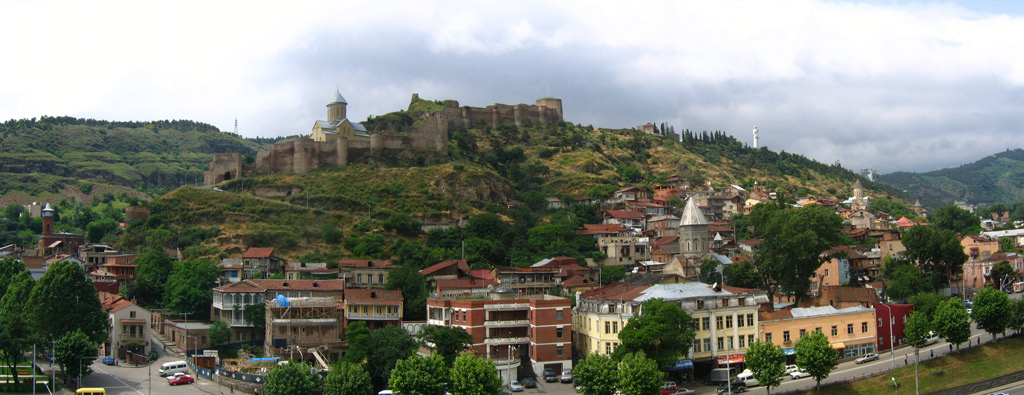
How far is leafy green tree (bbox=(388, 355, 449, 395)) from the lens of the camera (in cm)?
4769

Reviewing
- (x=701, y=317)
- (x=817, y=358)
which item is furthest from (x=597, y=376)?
(x=817, y=358)

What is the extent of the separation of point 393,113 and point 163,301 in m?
69.9

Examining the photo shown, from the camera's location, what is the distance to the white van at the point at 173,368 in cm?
5753

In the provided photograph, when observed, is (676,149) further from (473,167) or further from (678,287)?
(678,287)

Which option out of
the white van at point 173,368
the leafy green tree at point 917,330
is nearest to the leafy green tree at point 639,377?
the leafy green tree at point 917,330

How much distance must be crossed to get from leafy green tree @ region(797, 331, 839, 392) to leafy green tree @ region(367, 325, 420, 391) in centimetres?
2269

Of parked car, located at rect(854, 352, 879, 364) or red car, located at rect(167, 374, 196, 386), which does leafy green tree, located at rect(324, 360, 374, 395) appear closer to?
red car, located at rect(167, 374, 196, 386)

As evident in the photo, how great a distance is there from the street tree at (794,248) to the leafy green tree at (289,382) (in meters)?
36.9

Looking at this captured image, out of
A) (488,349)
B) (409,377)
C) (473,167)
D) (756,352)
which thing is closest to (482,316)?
(488,349)

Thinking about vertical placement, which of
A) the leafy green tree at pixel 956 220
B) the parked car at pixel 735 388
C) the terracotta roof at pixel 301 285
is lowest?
→ the parked car at pixel 735 388

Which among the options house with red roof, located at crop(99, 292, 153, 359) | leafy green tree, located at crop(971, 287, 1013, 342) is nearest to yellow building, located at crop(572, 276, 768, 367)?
leafy green tree, located at crop(971, 287, 1013, 342)

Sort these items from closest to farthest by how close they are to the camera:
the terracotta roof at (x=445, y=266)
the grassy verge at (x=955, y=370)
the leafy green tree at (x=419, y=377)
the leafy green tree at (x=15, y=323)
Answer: the leafy green tree at (x=419, y=377) < the grassy verge at (x=955, y=370) < the leafy green tree at (x=15, y=323) < the terracotta roof at (x=445, y=266)

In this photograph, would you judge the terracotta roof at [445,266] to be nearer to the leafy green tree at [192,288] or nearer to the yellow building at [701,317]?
the leafy green tree at [192,288]

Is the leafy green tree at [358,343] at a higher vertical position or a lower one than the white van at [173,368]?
higher
